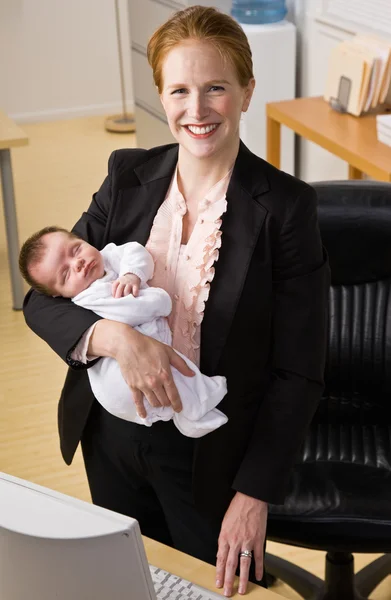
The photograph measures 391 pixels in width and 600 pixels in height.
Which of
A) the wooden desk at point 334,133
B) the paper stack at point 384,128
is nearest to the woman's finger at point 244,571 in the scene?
the wooden desk at point 334,133

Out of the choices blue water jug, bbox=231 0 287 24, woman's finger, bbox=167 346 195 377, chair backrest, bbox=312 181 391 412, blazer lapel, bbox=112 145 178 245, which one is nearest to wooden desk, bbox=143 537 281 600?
woman's finger, bbox=167 346 195 377

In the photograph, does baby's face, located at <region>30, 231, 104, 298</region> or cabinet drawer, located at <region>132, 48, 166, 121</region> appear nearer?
baby's face, located at <region>30, 231, 104, 298</region>

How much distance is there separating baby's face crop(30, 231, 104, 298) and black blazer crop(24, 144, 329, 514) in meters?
0.03

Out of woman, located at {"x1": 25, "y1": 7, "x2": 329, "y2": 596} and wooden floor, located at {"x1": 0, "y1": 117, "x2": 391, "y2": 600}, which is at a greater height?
woman, located at {"x1": 25, "y1": 7, "x2": 329, "y2": 596}

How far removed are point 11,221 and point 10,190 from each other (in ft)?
0.49

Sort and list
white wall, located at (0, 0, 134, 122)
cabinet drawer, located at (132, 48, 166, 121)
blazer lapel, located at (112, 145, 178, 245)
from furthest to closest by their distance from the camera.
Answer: white wall, located at (0, 0, 134, 122), cabinet drawer, located at (132, 48, 166, 121), blazer lapel, located at (112, 145, 178, 245)

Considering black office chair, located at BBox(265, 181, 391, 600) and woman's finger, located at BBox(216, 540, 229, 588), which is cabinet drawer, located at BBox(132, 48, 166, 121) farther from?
woman's finger, located at BBox(216, 540, 229, 588)

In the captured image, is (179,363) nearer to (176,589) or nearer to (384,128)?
(176,589)

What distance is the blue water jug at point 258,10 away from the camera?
4617 mm

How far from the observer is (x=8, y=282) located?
480 centimetres

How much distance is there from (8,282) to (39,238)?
3.11m

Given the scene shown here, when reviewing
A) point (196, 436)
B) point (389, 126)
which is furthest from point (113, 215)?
point (389, 126)

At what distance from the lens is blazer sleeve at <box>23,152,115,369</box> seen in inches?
63.4

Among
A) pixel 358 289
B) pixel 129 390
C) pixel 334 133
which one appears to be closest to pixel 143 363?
pixel 129 390
